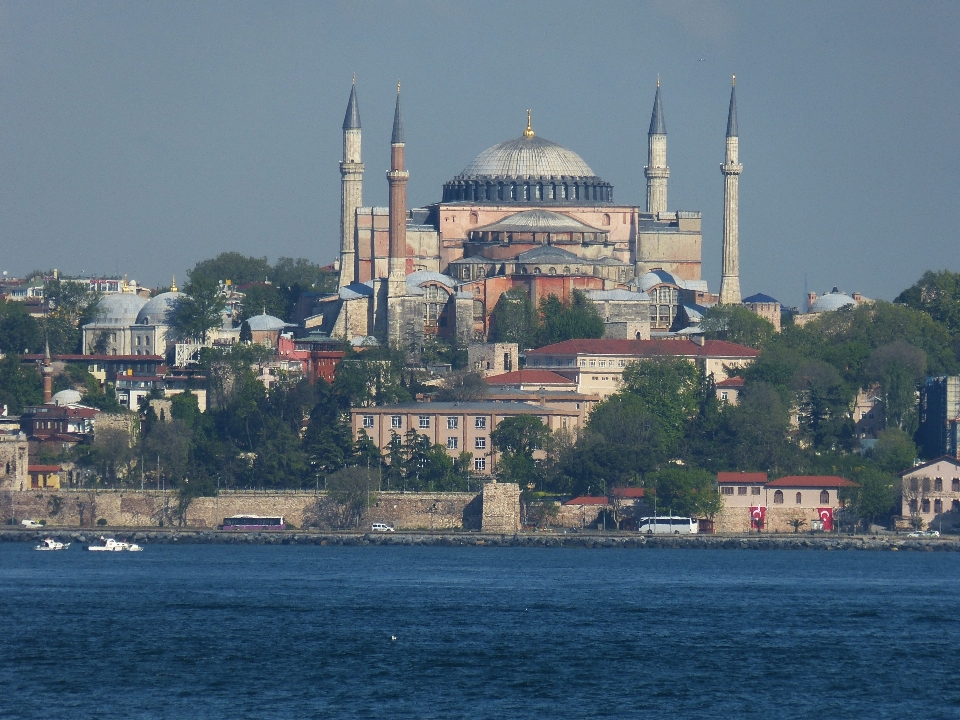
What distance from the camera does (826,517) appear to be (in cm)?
6259

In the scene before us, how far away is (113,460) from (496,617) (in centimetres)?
2039

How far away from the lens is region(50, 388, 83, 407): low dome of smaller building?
7256cm

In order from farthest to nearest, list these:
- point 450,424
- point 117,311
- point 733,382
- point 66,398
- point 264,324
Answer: point 117,311 → point 264,324 → point 66,398 → point 733,382 → point 450,424

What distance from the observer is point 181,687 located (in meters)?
38.5

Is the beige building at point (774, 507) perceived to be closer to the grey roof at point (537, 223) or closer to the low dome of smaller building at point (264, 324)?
the grey roof at point (537, 223)

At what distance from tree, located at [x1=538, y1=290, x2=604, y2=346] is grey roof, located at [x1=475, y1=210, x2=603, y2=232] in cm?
460

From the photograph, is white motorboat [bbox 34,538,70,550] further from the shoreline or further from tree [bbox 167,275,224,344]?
tree [bbox 167,275,224,344]

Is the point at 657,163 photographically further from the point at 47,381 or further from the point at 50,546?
the point at 50,546

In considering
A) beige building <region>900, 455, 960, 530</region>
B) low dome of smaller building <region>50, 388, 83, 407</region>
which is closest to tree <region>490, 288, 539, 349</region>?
low dome of smaller building <region>50, 388, 83, 407</region>

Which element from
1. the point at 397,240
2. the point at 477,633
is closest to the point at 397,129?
the point at 397,240

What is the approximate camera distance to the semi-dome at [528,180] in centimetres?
8638

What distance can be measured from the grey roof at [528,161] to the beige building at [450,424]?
20449 mm

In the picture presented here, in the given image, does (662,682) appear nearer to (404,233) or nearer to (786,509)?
(786,509)

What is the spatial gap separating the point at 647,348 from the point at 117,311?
18936 millimetres
